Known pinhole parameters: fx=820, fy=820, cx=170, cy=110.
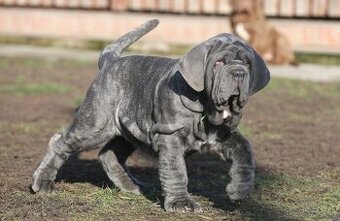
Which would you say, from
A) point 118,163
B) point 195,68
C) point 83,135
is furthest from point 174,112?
point 118,163

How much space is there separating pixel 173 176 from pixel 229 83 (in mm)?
766

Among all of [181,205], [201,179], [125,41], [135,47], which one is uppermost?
[125,41]

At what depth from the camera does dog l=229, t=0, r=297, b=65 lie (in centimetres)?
1482

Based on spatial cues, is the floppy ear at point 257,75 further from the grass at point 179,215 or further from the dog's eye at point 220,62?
→ the grass at point 179,215

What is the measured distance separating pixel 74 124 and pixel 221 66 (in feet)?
4.87

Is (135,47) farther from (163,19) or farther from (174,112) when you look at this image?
(174,112)

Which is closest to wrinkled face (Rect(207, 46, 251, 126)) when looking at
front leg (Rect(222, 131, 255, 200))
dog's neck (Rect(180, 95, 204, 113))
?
dog's neck (Rect(180, 95, 204, 113))

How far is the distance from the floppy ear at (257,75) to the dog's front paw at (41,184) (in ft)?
5.84

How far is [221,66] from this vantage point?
16.9 ft

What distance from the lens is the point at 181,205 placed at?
5402 mm

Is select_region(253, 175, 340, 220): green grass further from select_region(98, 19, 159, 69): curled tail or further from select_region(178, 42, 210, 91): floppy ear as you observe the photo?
select_region(98, 19, 159, 69): curled tail

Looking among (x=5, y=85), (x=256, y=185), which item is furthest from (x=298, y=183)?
(x=5, y=85)

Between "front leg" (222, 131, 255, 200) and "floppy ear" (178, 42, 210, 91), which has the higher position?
"floppy ear" (178, 42, 210, 91)

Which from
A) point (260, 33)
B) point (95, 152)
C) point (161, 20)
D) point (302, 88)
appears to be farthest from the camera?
point (161, 20)
